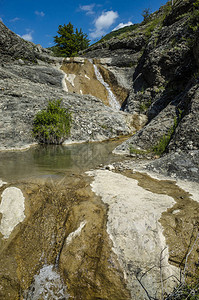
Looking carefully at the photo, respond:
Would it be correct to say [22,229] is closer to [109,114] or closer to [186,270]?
[186,270]

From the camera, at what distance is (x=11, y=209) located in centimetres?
315

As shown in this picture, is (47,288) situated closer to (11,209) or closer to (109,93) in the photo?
(11,209)

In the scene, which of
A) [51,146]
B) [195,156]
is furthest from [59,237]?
[51,146]

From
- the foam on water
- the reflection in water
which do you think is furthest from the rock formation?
the reflection in water

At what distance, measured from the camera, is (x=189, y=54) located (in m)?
11.0

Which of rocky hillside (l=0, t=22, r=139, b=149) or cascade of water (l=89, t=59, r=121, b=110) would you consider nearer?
rocky hillside (l=0, t=22, r=139, b=149)

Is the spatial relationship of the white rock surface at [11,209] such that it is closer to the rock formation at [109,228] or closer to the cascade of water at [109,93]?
the rock formation at [109,228]

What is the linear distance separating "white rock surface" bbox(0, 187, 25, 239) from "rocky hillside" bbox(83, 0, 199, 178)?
4248mm

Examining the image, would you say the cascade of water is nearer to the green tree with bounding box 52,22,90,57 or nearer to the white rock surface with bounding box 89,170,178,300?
the green tree with bounding box 52,22,90,57

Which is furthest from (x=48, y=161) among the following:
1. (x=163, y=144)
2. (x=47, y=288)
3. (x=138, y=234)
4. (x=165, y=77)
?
(x=165, y=77)

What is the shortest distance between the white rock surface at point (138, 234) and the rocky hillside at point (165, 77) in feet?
7.44

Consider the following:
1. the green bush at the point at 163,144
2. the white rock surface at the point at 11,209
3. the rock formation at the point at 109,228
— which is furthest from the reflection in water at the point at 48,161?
the green bush at the point at 163,144

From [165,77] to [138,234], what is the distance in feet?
54.0

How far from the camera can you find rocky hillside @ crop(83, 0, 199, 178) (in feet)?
21.0
